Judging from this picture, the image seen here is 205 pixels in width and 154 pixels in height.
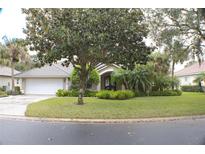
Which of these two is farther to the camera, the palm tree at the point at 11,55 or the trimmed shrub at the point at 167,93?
the palm tree at the point at 11,55

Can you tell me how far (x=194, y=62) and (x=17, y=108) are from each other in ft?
29.9

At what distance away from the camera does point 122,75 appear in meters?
14.6

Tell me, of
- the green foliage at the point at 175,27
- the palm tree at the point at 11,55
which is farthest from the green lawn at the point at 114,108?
the palm tree at the point at 11,55

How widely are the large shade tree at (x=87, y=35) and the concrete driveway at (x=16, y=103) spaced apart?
5.15ft

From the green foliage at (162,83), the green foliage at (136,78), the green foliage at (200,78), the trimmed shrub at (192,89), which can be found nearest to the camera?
the green foliage at (136,78)

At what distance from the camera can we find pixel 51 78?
13.3 meters

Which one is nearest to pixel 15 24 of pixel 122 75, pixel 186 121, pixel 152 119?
pixel 122 75

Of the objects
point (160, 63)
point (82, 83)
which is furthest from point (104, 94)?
point (160, 63)

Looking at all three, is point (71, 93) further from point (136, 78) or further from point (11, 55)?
point (11, 55)

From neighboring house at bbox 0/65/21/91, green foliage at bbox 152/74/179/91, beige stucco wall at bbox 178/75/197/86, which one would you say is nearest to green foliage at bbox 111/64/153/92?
green foliage at bbox 152/74/179/91

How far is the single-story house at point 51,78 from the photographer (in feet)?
43.4

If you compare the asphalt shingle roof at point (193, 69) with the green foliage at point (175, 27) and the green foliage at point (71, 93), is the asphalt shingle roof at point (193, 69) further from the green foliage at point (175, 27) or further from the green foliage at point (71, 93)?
the green foliage at point (71, 93)

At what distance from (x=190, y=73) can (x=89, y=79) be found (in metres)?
5.51
